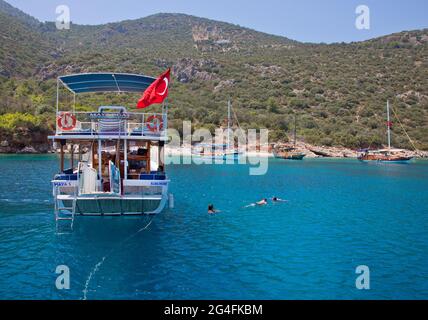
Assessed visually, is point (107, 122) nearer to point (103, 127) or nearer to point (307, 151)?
point (103, 127)

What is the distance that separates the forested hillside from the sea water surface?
192 ft

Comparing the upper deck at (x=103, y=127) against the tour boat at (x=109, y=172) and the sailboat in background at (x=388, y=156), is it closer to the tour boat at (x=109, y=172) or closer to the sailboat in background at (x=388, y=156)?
the tour boat at (x=109, y=172)

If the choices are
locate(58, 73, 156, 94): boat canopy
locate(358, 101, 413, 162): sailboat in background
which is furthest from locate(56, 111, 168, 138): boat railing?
locate(358, 101, 413, 162): sailboat in background

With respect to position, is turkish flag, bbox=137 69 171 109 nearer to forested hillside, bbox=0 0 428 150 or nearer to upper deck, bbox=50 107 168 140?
upper deck, bbox=50 107 168 140

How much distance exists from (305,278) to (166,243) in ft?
17.4

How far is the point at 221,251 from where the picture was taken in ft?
45.2

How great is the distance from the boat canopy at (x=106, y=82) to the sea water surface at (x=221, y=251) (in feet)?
20.4

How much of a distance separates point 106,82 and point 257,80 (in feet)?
320

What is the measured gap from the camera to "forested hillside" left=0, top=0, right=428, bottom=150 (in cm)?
8531

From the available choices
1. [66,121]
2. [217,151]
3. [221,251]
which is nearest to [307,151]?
[217,151]

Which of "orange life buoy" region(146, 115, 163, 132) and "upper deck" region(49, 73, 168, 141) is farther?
"orange life buoy" region(146, 115, 163, 132)

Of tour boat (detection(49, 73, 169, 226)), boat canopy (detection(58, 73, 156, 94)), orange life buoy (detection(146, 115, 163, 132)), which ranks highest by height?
boat canopy (detection(58, 73, 156, 94))

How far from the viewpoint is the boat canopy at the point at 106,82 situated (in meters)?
18.0

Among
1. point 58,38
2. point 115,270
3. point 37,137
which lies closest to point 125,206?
point 115,270
